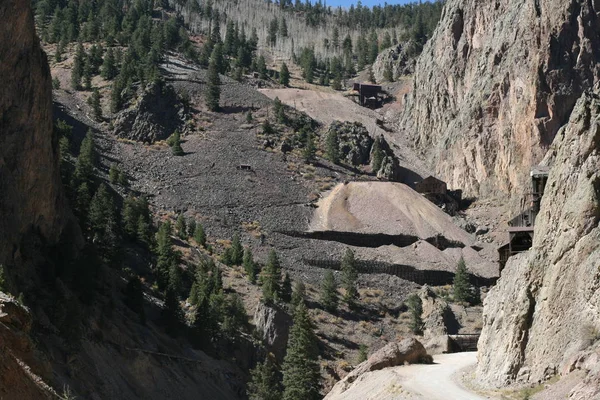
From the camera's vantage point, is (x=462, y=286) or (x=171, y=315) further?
(x=462, y=286)

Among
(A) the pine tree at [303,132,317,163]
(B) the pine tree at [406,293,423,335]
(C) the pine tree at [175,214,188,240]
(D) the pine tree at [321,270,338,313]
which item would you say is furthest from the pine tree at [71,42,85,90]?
(B) the pine tree at [406,293,423,335]

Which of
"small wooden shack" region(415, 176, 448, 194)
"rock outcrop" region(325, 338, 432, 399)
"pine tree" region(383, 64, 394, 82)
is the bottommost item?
"small wooden shack" region(415, 176, 448, 194)

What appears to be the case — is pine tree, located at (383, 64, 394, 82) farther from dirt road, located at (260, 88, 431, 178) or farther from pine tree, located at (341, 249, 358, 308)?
pine tree, located at (341, 249, 358, 308)

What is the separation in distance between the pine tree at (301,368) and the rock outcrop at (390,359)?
1216 cm

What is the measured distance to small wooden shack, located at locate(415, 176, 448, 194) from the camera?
11900 centimetres

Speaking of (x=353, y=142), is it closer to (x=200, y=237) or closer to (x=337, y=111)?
(x=337, y=111)

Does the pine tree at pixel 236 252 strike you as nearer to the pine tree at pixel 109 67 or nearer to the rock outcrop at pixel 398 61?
the pine tree at pixel 109 67

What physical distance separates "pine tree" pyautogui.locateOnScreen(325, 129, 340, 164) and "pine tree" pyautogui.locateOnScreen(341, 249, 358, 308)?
3043cm

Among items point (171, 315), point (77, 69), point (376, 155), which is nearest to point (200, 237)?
point (171, 315)

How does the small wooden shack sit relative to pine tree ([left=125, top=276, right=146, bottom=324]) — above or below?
below

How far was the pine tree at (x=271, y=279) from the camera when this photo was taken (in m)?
79.5

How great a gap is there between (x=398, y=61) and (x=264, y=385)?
127m

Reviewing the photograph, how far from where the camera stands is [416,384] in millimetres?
35281

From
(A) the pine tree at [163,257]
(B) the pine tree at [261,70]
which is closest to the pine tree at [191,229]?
(A) the pine tree at [163,257]
